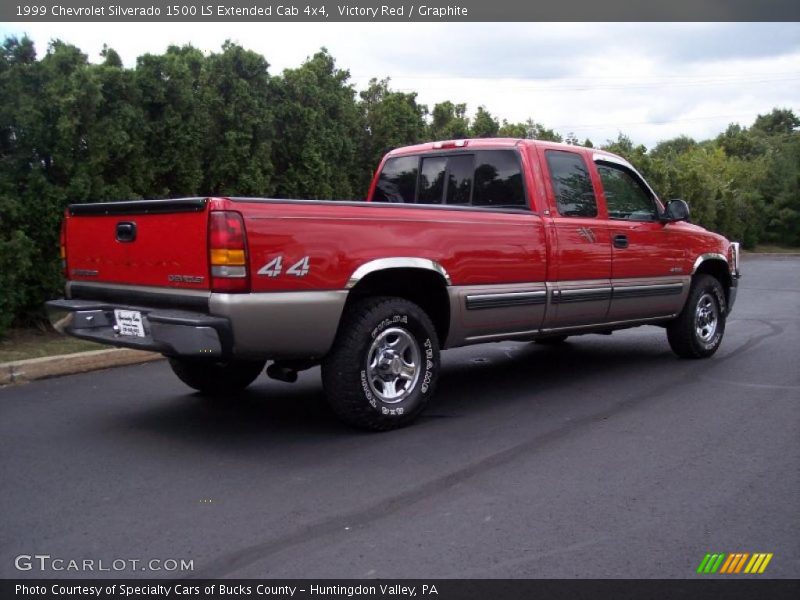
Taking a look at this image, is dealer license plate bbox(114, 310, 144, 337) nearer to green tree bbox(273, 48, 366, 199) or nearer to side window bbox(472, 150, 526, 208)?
side window bbox(472, 150, 526, 208)

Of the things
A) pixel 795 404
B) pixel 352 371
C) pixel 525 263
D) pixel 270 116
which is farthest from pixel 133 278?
pixel 270 116

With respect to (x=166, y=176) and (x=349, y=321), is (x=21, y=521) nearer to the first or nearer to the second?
(x=349, y=321)

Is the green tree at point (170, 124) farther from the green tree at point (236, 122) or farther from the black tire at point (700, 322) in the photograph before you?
the black tire at point (700, 322)

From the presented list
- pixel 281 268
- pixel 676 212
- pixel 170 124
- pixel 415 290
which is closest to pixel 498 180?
pixel 415 290

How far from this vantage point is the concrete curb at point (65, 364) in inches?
256

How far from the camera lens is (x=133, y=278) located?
495 cm

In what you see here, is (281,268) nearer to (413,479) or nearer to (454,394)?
(413,479)

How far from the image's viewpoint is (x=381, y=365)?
16.8 ft

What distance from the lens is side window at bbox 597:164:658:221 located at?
6855 mm

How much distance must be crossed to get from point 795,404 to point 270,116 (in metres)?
7.35

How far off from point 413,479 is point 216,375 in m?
2.39

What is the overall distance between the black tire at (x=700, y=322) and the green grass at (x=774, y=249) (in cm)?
2810

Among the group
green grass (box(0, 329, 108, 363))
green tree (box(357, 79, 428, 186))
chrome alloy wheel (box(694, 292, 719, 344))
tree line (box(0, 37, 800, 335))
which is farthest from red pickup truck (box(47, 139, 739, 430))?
green tree (box(357, 79, 428, 186))
